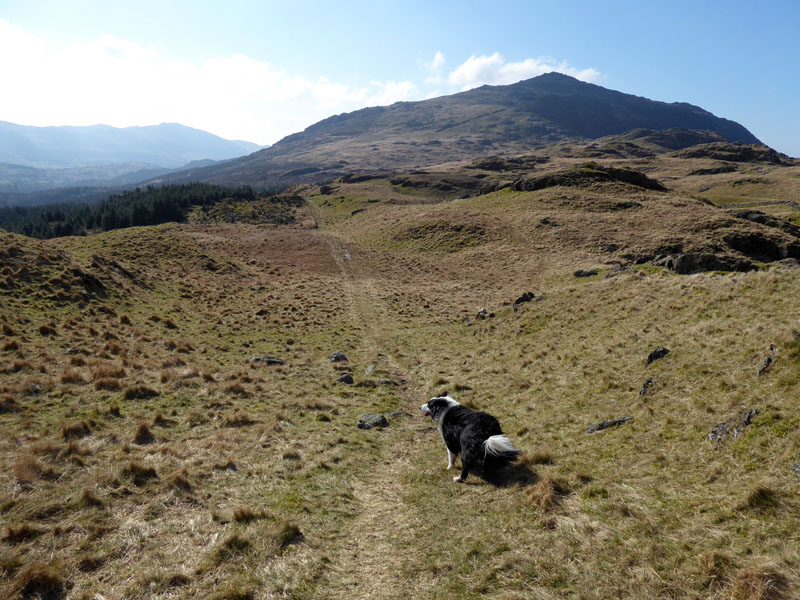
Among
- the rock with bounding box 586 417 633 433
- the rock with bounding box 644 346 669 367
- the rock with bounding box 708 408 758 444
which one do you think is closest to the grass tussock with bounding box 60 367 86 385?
the rock with bounding box 586 417 633 433

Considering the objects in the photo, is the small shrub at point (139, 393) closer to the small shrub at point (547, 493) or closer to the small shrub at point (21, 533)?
the small shrub at point (21, 533)

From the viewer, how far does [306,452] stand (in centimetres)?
1161

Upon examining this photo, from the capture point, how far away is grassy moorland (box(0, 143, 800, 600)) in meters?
6.11

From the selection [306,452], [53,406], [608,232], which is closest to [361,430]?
[306,452]

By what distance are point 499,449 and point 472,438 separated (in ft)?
2.37

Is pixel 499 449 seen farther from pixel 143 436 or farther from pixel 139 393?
pixel 139 393

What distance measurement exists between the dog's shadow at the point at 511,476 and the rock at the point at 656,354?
684 cm

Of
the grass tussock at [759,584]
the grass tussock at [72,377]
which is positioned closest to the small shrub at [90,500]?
the grass tussock at [72,377]

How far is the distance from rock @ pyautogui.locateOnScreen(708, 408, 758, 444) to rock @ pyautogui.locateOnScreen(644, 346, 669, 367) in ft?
16.1

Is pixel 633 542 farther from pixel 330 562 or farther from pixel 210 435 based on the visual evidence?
pixel 210 435

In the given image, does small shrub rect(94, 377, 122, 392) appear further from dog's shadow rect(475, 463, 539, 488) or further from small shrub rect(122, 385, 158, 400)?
dog's shadow rect(475, 463, 539, 488)

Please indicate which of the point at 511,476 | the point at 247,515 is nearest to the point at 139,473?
the point at 247,515

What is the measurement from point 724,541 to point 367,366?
17.4 metres

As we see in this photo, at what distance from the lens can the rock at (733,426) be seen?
7813 mm
